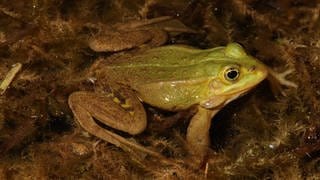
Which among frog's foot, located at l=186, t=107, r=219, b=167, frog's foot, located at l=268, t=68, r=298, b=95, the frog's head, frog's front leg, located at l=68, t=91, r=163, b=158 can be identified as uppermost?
the frog's head

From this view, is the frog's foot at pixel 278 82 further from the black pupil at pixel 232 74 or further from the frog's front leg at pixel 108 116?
the frog's front leg at pixel 108 116

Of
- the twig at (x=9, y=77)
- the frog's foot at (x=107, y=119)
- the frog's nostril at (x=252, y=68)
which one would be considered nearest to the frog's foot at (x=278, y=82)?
the frog's nostril at (x=252, y=68)

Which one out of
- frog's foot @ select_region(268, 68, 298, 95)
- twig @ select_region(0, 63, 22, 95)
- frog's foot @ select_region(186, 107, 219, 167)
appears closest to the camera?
frog's foot @ select_region(186, 107, 219, 167)

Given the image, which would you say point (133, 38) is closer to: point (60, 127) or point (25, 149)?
point (60, 127)

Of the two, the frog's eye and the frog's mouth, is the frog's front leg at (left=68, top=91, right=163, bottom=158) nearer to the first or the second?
the frog's mouth

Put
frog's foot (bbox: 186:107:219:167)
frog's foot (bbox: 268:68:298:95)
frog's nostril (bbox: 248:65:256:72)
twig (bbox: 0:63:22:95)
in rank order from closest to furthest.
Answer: frog's nostril (bbox: 248:65:256:72) < frog's foot (bbox: 186:107:219:167) < twig (bbox: 0:63:22:95) < frog's foot (bbox: 268:68:298:95)

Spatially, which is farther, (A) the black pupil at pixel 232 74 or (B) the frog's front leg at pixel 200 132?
(B) the frog's front leg at pixel 200 132

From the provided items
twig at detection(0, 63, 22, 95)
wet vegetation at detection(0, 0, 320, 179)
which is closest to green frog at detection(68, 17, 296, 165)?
wet vegetation at detection(0, 0, 320, 179)
